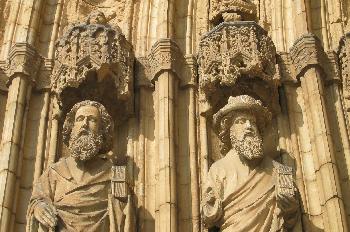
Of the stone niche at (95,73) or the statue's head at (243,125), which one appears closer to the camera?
the statue's head at (243,125)

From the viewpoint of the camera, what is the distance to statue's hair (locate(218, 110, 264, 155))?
972 cm

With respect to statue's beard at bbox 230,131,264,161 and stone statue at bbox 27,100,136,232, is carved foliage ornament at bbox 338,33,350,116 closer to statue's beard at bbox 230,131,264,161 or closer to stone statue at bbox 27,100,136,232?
statue's beard at bbox 230,131,264,161

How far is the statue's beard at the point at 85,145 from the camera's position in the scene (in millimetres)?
9539

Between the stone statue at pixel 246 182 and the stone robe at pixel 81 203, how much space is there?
945 mm

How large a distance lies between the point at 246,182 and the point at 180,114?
60.7 inches

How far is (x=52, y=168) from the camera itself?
31.2 feet

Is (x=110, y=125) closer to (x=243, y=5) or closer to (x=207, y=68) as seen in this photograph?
(x=207, y=68)

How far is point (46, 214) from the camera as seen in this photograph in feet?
29.1

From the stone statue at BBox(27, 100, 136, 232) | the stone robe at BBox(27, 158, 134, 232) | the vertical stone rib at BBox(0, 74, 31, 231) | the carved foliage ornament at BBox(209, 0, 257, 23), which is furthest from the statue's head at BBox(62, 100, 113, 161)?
the carved foliage ornament at BBox(209, 0, 257, 23)

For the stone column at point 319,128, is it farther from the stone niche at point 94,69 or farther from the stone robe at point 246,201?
the stone niche at point 94,69

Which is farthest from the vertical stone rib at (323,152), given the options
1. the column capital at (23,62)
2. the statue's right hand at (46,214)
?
the column capital at (23,62)

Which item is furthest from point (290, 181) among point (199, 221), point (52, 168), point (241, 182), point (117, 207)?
point (52, 168)

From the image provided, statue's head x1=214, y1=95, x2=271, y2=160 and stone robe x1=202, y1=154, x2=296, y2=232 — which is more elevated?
statue's head x1=214, y1=95, x2=271, y2=160

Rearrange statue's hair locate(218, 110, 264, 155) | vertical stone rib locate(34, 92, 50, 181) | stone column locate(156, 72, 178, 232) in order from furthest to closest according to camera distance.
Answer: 1. vertical stone rib locate(34, 92, 50, 181)
2. statue's hair locate(218, 110, 264, 155)
3. stone column locate(156, 72, 178, 232)
